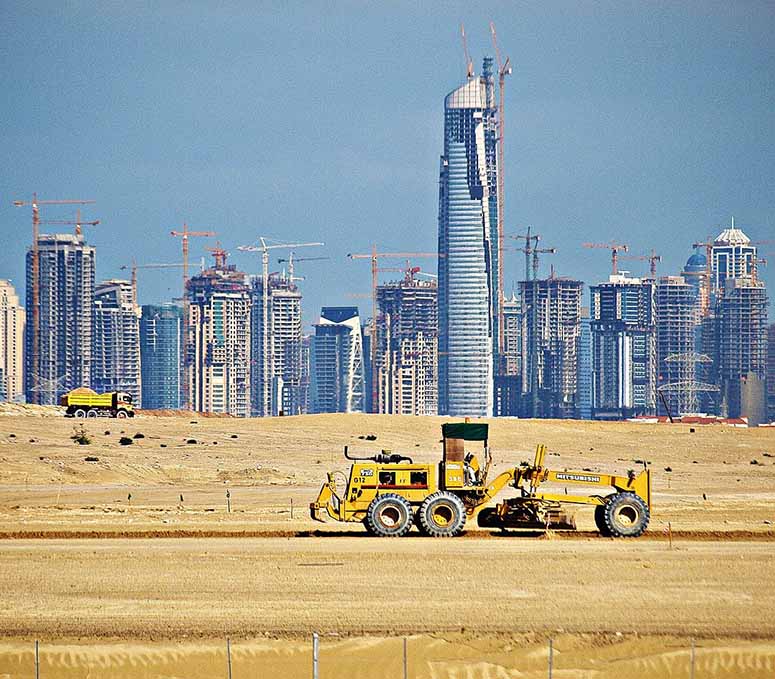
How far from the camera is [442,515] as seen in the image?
1549 inches

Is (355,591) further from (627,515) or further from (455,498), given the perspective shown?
(627,515)

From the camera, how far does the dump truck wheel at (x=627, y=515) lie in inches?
1560

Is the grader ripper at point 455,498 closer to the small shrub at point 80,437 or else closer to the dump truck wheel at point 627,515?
the dump truck wheel at point 627,515

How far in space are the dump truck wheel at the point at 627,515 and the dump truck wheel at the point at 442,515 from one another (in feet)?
13.0

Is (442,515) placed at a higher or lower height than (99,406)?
lower

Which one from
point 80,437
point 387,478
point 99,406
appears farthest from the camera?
point 99,406

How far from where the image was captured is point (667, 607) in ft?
101

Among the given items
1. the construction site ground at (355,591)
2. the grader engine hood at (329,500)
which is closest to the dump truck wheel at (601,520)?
the construction site ground at (355,591)

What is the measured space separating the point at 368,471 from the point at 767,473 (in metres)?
40.4

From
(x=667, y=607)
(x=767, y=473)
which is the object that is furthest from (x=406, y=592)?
(x=767, y=473)

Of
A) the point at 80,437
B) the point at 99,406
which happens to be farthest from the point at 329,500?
the point at 99,406

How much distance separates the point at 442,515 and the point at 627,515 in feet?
16.3

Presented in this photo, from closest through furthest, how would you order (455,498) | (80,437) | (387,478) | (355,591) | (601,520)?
(355,591) < (455,498) < (387,478) < (601,520) < (80,437)

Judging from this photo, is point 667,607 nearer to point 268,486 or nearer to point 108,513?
point 108,513
